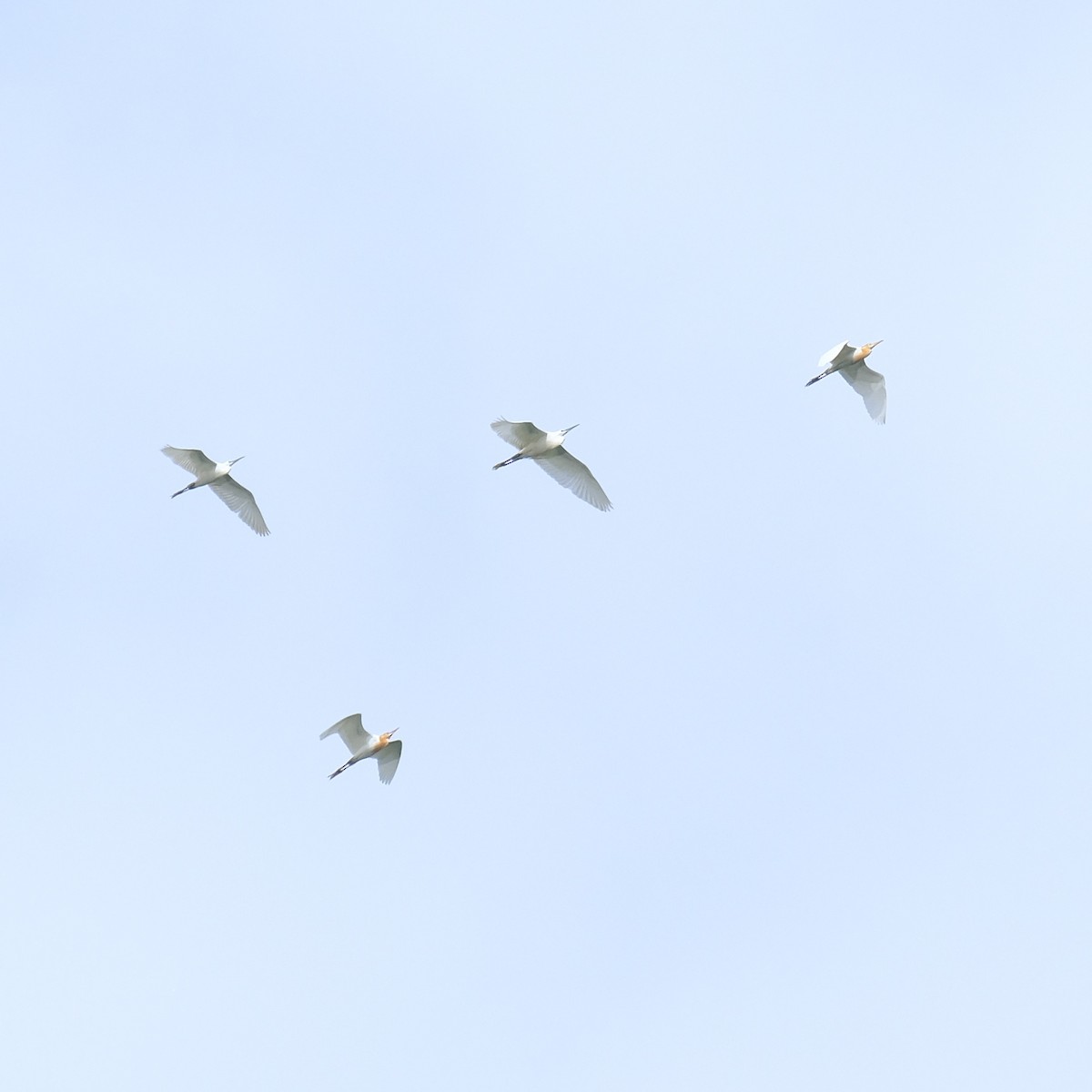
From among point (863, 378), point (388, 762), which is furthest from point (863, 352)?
point (388, 762)

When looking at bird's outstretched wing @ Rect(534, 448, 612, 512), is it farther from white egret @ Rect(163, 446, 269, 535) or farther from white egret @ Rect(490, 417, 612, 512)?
white egret @ Rect(163, 446, 269, 535)

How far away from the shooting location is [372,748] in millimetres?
56938

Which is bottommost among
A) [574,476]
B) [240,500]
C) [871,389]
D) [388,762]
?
[388,762]

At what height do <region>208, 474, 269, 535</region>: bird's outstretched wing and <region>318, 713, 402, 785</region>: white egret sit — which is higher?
<region>208, 474, 269, 535</region>: bird's outstretched wing

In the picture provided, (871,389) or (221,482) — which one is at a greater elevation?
(221,482)

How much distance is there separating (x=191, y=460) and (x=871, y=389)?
19.1 meters

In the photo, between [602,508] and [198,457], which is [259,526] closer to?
[198,457]

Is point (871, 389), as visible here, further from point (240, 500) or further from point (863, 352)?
point (240, 500)

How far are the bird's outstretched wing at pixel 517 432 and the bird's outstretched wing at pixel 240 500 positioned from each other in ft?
32.5

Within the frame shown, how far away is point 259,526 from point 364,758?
8070 millimetres

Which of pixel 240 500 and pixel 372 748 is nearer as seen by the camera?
pixel 372 748

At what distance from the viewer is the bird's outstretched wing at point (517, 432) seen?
53.6 metres

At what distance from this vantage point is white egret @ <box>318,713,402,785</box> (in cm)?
5656

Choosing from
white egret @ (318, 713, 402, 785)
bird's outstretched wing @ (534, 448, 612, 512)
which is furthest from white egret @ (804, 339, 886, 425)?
white egret @ (318, 713, 402, 785)
